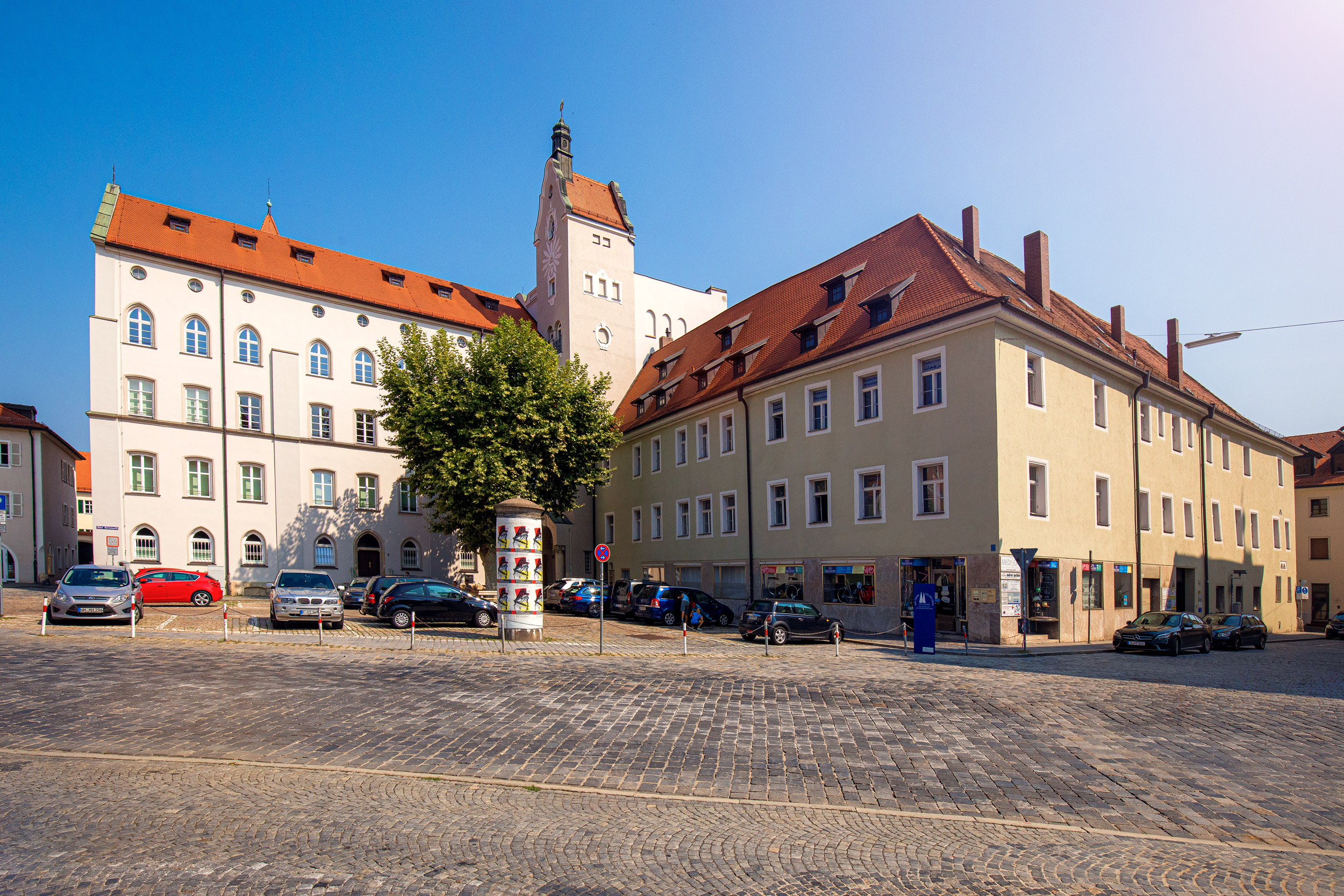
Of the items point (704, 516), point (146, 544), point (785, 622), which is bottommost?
point (785, 622)

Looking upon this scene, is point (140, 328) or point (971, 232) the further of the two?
point (140, 328)

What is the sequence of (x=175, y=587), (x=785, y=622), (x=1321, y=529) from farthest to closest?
(x=1321, y=529)
(x=175, y=587)
(x=785, y=622)

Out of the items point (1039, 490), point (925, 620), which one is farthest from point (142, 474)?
point (1039, 490)

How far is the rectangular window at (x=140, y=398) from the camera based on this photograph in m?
37.9

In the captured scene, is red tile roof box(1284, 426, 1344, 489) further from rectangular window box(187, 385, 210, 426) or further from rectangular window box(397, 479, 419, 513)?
rectangular window box(187, 385, 210, 426)

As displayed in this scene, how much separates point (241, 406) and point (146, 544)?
797 cm

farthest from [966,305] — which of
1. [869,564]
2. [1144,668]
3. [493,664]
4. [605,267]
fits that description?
[605,267]

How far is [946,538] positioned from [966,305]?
719cm

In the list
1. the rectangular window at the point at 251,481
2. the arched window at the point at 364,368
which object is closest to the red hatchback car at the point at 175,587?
the rectangular window at the point at 251,481

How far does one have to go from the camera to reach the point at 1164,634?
2320cm

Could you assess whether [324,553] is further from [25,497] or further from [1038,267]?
[1038,267]

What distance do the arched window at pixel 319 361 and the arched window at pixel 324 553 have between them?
8856 mm

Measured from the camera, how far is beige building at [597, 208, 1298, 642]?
2469 centimetres

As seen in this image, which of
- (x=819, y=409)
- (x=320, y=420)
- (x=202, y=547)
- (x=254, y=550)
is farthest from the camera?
(x=320, y=420)
